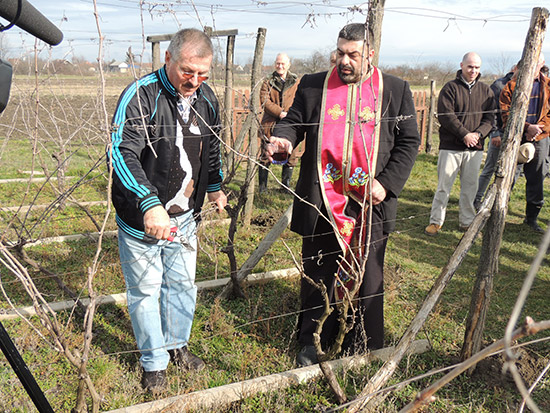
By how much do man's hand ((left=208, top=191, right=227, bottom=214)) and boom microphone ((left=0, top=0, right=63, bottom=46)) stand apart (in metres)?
1.64

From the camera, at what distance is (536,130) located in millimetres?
5582

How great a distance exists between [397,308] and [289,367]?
1229 mm

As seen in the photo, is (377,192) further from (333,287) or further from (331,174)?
(333,287)

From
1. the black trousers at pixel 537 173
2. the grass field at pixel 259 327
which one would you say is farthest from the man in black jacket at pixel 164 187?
the black trousers at pixel 537 173

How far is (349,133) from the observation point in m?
2.81

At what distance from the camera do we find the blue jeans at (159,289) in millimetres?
2600

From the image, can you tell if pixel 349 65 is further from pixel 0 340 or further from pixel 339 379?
pixel 0 340

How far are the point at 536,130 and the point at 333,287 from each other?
389 cm

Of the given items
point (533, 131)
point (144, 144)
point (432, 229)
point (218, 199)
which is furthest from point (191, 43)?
point (533, 131)

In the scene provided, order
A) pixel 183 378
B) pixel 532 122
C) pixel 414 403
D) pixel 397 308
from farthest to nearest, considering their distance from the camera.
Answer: pixel 532 122, pixel 397 308, pixel 183 378, pixel 414 403

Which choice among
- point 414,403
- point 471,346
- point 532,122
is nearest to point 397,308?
point 471,346

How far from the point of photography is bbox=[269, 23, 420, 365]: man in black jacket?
9.18ft

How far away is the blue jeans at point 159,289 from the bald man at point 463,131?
12.2 ft

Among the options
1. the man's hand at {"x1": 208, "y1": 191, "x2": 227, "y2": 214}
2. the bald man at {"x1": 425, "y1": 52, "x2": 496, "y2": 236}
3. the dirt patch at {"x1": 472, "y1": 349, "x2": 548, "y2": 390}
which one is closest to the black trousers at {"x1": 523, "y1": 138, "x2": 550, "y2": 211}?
the bald man at {"x1": 425, "y1": 52, "x2": 496, "y2": 236}
